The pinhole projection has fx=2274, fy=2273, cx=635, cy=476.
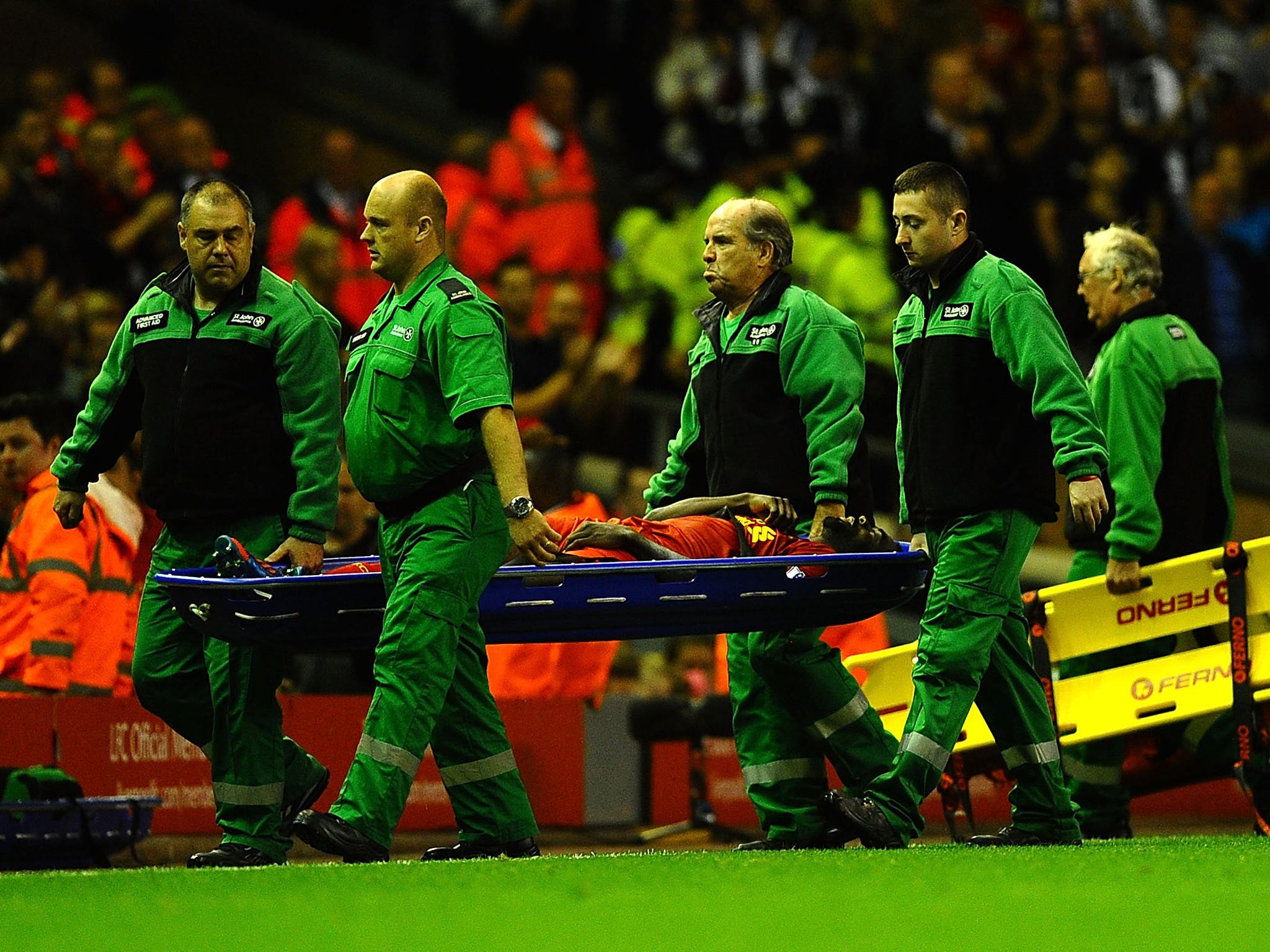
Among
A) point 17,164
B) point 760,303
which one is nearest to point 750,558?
point 760,303

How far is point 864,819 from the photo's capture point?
6926 mm

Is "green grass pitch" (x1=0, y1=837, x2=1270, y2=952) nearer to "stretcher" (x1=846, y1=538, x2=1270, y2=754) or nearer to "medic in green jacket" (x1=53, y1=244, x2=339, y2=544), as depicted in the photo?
"medic in green jacket" (x1=53, y1=244, x2=339, y2=544)

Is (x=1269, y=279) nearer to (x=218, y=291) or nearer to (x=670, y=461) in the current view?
(x=670, y=461)

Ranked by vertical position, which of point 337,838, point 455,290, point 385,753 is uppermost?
point 455,290

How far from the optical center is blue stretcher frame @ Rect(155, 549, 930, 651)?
7.01 metres

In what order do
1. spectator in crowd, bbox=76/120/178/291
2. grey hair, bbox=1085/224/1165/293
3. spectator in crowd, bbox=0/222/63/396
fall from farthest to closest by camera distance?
spectator in crowd, bbox=76/120/178/291 < spectator in crowd, bbox=0/222/63/396 < grey hair, bbox=1085/224/1165/293

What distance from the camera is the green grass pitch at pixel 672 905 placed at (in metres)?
4.67

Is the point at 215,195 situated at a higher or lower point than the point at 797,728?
higher

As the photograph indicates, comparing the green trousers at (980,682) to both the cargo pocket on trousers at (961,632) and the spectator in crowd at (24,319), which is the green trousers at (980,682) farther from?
the spectator in crowd at (24,319)

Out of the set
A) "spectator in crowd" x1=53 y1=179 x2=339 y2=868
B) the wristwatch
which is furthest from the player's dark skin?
"spectator in crowd" x1=53 y1=179 x2=339 y2=868

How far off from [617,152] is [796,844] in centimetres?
1036

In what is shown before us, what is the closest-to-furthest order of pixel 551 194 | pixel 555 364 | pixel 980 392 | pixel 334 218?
pixel 980 392 < pixel 555 364 < pixel 334 218 < pixel 551 194

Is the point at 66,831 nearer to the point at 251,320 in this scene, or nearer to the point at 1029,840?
the point at 251,320

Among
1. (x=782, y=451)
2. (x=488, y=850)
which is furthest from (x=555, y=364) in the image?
(x=488, y=850)
